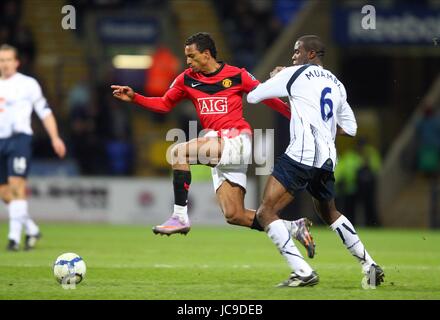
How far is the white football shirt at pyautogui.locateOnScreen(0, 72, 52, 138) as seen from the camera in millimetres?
13367

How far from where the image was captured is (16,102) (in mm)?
13398

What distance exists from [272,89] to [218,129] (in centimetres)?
99

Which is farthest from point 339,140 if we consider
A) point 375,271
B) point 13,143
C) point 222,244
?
point 375,271

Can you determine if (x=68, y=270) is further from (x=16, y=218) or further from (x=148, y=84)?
(x=148, y=84)

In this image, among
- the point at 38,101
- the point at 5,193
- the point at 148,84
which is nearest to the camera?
the point at 38,101

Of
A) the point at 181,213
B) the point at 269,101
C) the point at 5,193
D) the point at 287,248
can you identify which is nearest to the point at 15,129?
the point at 5,193

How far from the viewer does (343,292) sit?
9062mm

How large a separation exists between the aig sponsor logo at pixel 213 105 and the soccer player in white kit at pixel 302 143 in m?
0.71

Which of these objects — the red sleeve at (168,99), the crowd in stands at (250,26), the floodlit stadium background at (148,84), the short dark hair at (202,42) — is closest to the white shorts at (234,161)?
the red sleeve at (168,99)

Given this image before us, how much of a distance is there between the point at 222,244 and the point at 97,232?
3.09 metres

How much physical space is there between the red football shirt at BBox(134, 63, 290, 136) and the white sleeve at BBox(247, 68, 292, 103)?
69 cm

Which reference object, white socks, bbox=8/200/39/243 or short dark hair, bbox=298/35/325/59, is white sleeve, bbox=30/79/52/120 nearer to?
white socks, bbox=8/200/39/243

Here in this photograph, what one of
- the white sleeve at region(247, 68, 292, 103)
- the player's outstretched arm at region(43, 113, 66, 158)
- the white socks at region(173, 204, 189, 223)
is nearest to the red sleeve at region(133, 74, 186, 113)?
the white socks at region(173, 204, 189, 223)
